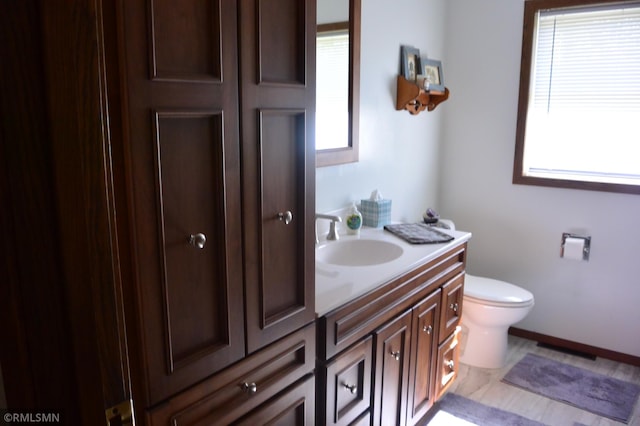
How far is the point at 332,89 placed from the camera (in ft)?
7.04

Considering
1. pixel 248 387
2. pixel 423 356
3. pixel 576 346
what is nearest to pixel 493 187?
pixel 576 346

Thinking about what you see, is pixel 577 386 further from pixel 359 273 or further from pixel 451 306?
pixel 359 273

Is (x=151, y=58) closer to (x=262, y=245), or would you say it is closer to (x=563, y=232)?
(x=262, y=245)

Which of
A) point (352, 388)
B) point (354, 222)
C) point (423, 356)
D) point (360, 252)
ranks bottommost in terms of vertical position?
point (423, 356)

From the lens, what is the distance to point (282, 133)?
46.2 inches

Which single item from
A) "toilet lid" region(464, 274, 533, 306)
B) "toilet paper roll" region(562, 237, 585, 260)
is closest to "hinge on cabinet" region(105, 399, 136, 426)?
"toilet lid" region(464, 274, 533, 306)

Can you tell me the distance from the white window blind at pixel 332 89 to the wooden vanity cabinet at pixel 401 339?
2.40ft

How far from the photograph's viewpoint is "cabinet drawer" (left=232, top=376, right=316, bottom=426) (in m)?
1.21

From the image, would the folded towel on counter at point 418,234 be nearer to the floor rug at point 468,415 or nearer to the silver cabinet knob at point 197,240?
the floor rug at point 468,415

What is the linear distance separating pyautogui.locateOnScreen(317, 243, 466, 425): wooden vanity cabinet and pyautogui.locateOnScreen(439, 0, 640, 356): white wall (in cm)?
101

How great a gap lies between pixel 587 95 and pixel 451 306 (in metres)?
1.60

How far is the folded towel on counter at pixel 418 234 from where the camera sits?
2143 mm

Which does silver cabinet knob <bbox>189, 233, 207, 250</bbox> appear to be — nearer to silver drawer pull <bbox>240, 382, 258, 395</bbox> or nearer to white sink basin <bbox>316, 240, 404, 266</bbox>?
silver drawer pull <bbox>240, 382, 258, 395</bbox>

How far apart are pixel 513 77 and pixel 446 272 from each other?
1.55m
